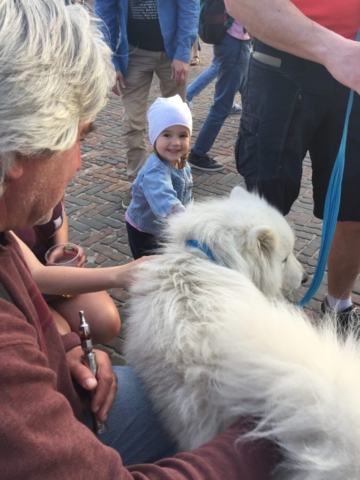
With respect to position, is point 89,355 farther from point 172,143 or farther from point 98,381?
point 172,143

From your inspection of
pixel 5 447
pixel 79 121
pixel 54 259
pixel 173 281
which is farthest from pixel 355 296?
pixel 5 447

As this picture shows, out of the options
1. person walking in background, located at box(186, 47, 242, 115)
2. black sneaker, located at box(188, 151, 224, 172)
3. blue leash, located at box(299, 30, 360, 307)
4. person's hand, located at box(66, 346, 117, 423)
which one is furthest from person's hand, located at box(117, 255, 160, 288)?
person walking in background, located at box(186, 47, 242, 115)

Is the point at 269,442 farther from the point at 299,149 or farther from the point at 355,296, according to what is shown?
the point at 355,296

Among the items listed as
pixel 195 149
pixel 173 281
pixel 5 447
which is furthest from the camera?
pixel 195 149

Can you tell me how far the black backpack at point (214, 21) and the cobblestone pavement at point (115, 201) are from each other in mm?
1832

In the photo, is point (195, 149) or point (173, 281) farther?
point (195, 149)

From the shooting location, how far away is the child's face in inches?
141

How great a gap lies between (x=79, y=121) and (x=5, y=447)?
0.94 m

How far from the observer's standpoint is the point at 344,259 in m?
3.25

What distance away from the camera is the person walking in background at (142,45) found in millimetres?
5012

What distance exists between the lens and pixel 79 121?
1.33 meters

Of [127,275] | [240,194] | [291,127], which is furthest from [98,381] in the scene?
[291,127]

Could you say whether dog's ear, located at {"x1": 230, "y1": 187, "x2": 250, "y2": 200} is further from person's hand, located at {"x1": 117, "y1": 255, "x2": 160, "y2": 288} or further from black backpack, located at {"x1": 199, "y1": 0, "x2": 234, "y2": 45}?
black backpack, located at {"x1": 199, "y1": 0, "x2": 234, "y2": 45}

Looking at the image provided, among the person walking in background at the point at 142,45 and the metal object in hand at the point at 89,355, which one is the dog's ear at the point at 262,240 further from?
the person walking in background at the point at 142,45
